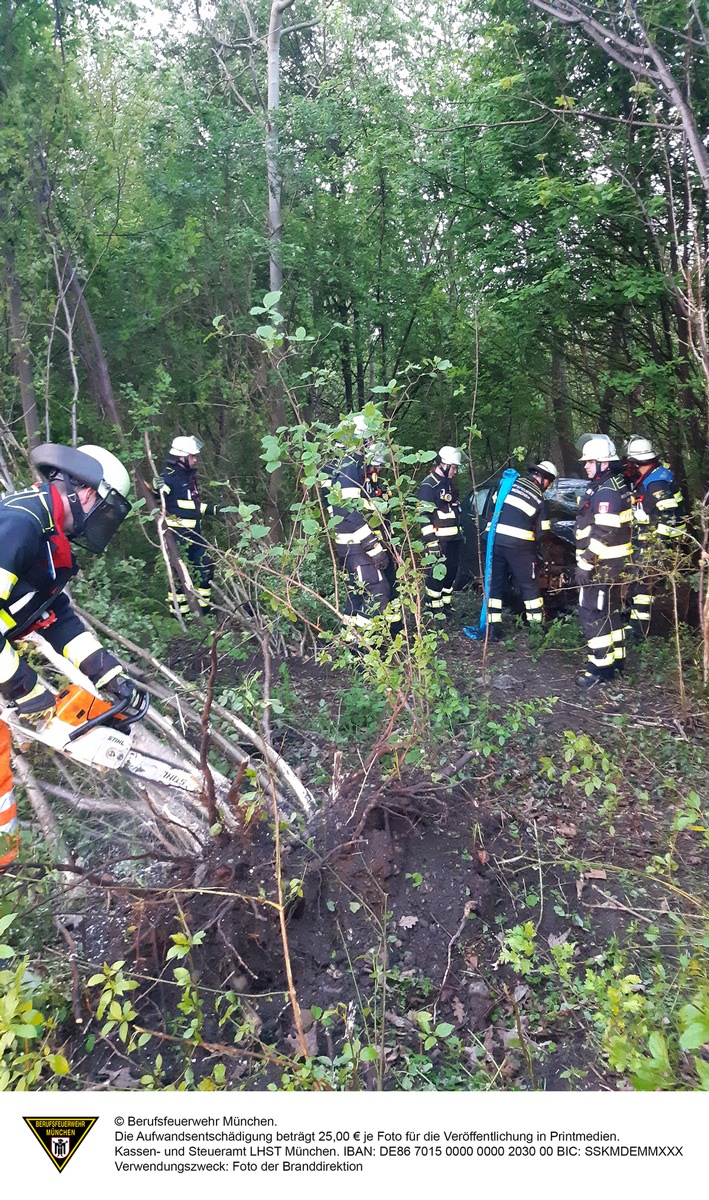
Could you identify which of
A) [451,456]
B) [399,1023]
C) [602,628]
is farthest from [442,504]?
[399,1023]

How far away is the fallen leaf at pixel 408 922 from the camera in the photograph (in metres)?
3.06

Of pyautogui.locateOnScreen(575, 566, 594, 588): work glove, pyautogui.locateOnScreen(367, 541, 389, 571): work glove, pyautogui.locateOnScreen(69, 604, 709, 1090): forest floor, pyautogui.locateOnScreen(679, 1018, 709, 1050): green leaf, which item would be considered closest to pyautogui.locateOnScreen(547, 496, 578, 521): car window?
pyautogui.locateOnScreen(575, 566, 594, 588): work glove

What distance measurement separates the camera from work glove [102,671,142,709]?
390cm

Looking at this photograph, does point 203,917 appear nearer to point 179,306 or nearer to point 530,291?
point 530,291

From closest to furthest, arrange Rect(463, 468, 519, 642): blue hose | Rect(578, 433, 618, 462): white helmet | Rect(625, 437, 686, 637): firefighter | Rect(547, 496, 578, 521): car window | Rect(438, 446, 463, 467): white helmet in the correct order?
1. Rect(578, 433, 618, 462): white helmet
2. Rect(625, 437, 686, 637): firefighter
3. Rect(463, 468, 519, 642): blue hose
4. Rect(438, 446, 463, 467): white helmet
5. Rect(547, 496, 578, 521): car window

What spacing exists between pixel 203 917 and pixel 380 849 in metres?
0.83

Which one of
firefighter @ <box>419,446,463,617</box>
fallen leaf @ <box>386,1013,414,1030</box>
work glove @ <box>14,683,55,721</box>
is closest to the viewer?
fallen leaf @ <box>386,1013,414,1030</box>

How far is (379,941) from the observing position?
2.98 metres

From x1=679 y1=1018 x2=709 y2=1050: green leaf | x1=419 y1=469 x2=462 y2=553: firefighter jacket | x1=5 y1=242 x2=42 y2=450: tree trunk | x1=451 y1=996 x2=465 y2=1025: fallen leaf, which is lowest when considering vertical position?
x1=451 y1=996 x2=465 y2=1025: fallen leaf

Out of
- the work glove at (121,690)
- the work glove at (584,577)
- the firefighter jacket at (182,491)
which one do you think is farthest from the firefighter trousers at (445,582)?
the work glove at (121,690)

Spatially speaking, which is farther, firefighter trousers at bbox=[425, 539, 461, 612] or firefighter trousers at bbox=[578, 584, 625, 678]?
firefighter trousers at bbox=[425, 539, 461, 612]

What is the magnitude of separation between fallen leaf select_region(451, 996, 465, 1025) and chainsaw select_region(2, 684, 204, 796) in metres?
1.56

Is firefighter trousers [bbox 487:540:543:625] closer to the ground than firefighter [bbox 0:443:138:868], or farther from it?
closer to the ground

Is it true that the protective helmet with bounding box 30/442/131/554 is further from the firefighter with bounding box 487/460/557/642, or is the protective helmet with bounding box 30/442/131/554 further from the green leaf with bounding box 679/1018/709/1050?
the firefighter with bounding box 487/460/557/642
